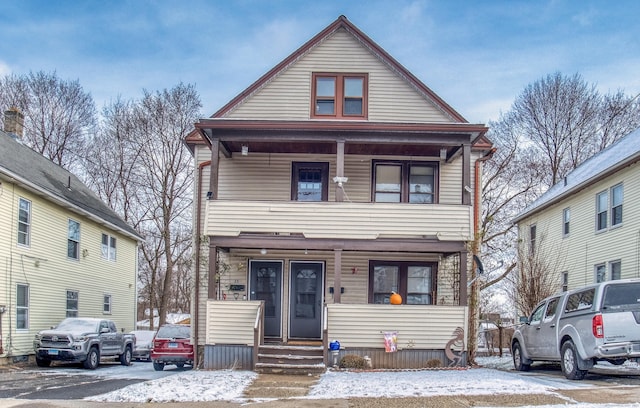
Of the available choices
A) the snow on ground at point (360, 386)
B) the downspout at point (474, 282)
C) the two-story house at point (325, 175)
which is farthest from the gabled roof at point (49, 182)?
the downspout at point (474, 282)

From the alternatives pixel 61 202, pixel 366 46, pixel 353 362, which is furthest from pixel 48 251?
pixel 366 46

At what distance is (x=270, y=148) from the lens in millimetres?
16766

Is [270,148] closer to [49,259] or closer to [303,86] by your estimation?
[303,86]

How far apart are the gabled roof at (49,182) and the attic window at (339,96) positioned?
8728 mm

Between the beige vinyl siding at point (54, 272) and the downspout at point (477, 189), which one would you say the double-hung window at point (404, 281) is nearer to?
the downspout at point (477, 189)

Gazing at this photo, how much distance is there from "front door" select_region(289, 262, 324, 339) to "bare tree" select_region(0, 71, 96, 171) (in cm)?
2291

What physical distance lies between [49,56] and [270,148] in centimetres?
2029

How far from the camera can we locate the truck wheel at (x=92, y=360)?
18062mm

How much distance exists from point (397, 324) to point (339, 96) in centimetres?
638

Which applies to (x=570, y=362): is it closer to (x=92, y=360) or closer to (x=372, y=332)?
(x=372, y=332)

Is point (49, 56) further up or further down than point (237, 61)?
further up

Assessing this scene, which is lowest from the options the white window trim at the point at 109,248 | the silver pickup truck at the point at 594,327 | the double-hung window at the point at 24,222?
the silver pickup truck at the point at 594,327

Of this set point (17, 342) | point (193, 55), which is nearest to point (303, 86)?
point (193, 55)

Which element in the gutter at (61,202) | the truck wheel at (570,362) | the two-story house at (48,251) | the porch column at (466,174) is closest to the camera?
the truck wheel at (570,362)
